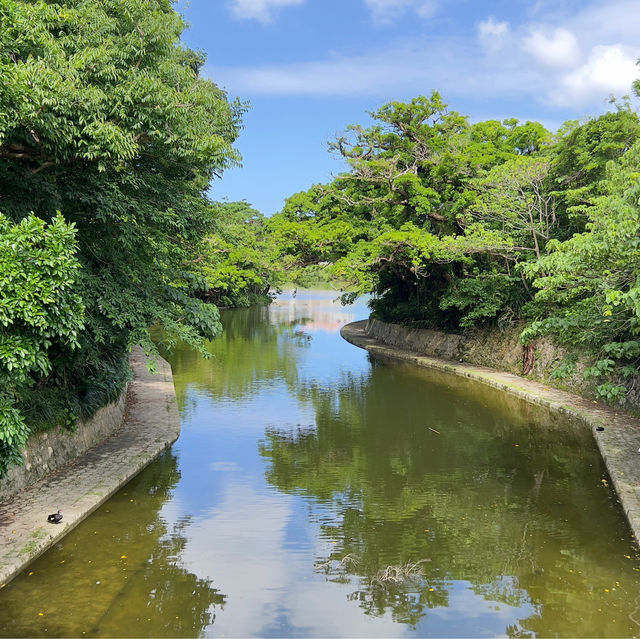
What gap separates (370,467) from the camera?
11.3 metres

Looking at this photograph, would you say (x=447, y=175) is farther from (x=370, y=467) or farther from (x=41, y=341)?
(x=41, y=341)

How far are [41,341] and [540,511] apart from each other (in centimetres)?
749

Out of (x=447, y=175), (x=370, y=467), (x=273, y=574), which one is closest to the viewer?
(x=273, y=574)

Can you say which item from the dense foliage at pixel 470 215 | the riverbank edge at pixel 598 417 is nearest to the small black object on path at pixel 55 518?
the riverbank edge at pixel 598 417

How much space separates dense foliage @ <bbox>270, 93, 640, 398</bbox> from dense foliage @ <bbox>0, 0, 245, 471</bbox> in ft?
29.2

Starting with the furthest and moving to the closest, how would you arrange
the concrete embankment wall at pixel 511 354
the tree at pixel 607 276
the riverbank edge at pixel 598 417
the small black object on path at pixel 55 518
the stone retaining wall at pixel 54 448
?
the concrete embankment wall at pixel 511 354 < the tree at pixel 607 276 < the riverbank edge at pixel 598 417 < the stone retaining wall at pixel 54 448 < the small black object on path at pixel 55 518

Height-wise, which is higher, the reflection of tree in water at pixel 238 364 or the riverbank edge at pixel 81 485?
the riverbank edge at pixel 81 485

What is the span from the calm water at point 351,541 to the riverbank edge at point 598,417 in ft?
0.93

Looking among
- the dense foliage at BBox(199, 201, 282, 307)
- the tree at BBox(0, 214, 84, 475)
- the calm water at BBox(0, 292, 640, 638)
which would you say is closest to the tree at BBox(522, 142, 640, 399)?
the calm water at BBox(0, 292, 640, 638)

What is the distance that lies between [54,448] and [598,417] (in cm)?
1184

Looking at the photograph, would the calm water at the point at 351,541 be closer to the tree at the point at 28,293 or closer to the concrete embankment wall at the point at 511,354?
the concrete embankment wall at the point at 511,354

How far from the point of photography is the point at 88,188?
9273 millimetres

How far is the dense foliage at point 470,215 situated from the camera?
1706 centimetres

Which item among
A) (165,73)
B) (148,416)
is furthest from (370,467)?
(165,73)
